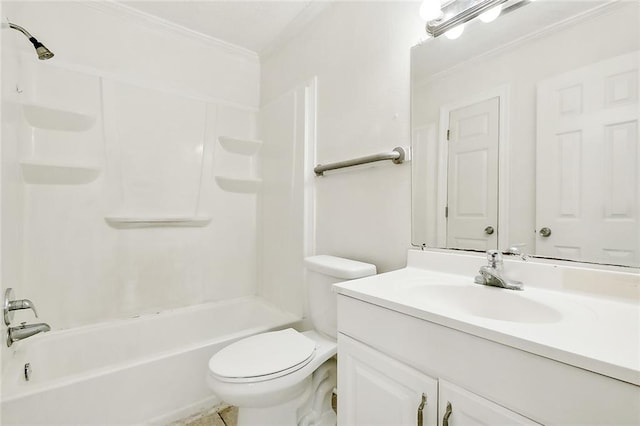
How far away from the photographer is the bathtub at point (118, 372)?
1189 millimetres

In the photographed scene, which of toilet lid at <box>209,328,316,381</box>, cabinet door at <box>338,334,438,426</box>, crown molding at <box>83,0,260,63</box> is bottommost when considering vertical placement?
toilet lid at <box>209,328,316,381</box>

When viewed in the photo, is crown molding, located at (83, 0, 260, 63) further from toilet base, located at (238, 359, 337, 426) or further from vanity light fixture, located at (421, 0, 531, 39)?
toilet base, located at (238, 359, 337, 426)

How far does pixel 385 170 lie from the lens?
1411 mm

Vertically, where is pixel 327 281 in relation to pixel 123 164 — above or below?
below

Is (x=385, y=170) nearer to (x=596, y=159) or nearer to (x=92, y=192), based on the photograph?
(x=596, y=159)

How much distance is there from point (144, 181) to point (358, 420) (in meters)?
1.87

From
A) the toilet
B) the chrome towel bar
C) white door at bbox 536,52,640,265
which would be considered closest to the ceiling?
the chrome towel bar

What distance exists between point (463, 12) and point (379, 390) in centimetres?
138

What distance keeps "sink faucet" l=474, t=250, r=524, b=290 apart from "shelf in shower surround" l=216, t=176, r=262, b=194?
1769 millimetres

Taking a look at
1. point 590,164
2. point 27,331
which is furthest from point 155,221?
point 590,164

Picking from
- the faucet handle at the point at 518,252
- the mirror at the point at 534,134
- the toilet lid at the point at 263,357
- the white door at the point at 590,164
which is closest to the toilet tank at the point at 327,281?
the toilet lid at the point at 263,357

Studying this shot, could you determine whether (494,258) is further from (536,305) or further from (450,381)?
(450,381)

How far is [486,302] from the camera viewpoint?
950mm

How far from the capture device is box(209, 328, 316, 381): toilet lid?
1099 millimetres
